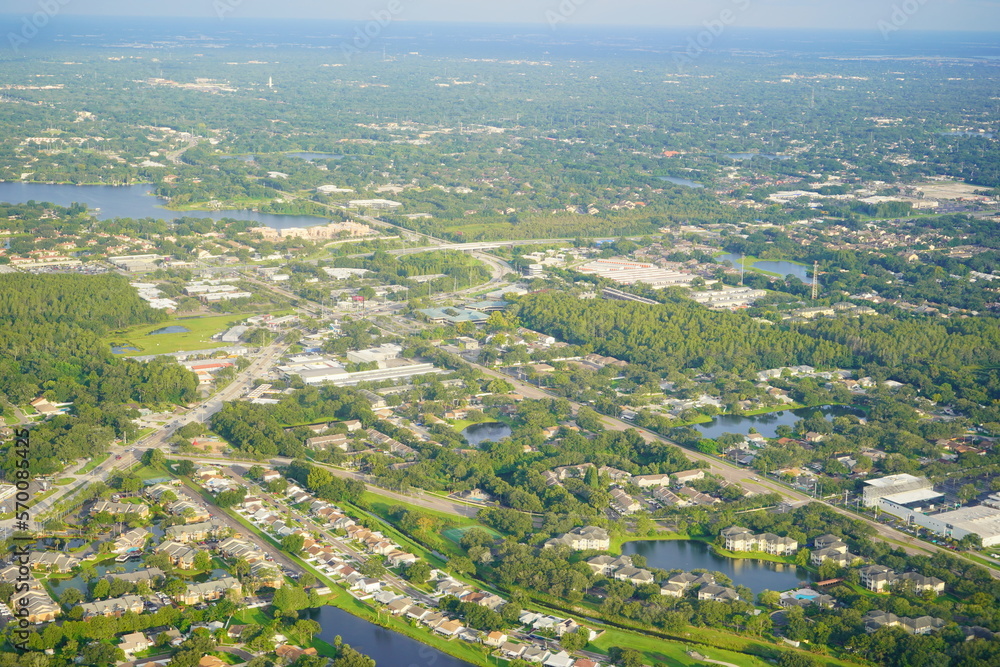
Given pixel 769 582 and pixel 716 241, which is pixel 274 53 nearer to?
pixel 716 241

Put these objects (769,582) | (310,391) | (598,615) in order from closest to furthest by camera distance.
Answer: (598,615) → (769,582) → (310,391)

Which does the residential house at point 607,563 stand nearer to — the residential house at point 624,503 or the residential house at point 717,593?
the residential house at point 717,593

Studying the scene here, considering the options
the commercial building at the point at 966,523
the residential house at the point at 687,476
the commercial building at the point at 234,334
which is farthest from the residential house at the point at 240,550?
the commercial building at the point at 234,334

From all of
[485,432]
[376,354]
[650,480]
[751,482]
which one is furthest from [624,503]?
[376,354]

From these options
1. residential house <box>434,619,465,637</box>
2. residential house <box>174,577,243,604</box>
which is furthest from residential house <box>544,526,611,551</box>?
residential house <box>174,577,243,604</box>

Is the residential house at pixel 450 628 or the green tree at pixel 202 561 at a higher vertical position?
the green tree at pixel 202 561

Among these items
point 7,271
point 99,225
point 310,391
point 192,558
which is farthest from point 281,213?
point 192,558

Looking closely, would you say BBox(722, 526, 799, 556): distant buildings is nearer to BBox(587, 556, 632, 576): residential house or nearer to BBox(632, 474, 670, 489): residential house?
BBox(587, 556, 632, 576): residential house
